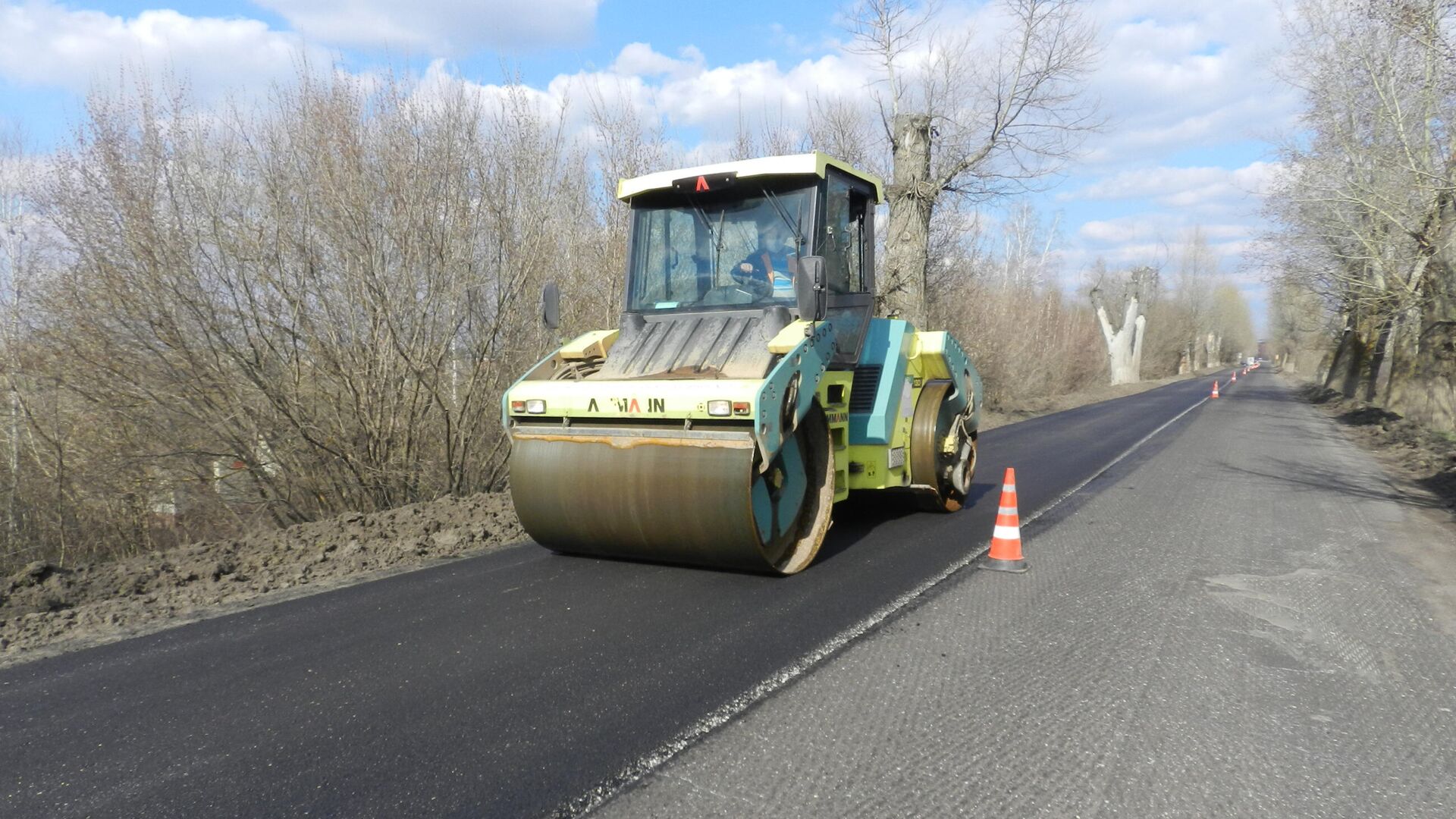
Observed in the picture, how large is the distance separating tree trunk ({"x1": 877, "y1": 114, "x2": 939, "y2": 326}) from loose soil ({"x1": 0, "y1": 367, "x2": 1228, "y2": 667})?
10.0 m

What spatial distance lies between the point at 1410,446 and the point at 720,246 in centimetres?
1439

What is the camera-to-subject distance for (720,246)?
21.3 ft

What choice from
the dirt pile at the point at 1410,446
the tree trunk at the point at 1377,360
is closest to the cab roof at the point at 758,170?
the dirt pile at the point at 1410,446

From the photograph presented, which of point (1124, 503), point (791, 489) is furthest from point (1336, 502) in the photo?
point (791, 489)

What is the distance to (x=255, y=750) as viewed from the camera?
3.27 meters

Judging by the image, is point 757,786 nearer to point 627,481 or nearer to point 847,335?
point 627,481

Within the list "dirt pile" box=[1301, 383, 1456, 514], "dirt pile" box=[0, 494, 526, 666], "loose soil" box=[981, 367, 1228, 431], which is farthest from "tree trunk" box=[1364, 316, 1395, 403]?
"dirt pile" box=[0, 494, 526, 666]

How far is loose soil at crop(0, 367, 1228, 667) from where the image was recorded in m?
4.80

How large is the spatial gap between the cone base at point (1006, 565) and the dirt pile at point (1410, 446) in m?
5.96

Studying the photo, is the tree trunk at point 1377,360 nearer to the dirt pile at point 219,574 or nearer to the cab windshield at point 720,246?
the cab windshield at point 720,246

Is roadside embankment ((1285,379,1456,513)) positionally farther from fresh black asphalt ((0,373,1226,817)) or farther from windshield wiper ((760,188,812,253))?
fresh black asphalt ((0,373,1226,817))

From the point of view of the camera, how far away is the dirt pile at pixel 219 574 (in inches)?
190

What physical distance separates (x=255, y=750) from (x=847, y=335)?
4.81 metres

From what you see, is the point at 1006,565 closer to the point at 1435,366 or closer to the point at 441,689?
the point at 441,689
